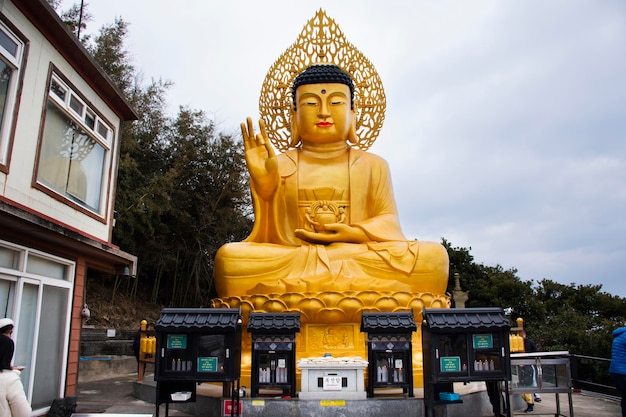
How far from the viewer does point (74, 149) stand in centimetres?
557

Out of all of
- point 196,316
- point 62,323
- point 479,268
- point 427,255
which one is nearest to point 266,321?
point 196,316

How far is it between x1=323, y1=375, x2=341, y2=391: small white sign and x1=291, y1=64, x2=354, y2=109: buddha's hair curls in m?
5.57

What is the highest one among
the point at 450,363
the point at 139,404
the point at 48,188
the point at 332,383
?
the point at 48,188

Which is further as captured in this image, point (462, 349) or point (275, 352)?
point (275, 352)

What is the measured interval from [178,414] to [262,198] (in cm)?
390

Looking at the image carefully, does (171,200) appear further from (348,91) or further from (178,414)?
(178,414)

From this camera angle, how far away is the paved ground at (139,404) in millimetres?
6000

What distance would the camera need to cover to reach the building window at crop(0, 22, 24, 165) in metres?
4.37

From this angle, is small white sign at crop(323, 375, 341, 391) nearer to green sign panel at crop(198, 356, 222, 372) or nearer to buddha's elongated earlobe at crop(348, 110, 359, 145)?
green sign panel at crop(198, 356, 222, 372)

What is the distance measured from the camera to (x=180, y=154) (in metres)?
15.6

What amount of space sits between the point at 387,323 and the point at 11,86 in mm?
4092

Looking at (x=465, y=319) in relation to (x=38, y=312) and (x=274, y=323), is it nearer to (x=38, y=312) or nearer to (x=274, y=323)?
(x=274, y=323)

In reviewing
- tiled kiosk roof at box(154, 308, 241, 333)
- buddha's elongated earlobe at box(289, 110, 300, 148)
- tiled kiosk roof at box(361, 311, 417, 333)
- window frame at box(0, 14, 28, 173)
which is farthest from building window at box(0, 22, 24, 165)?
buddha's elongated earlobe at box(289, 110, 300, 148)

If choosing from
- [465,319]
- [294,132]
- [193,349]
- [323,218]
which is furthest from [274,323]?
[294,132]
